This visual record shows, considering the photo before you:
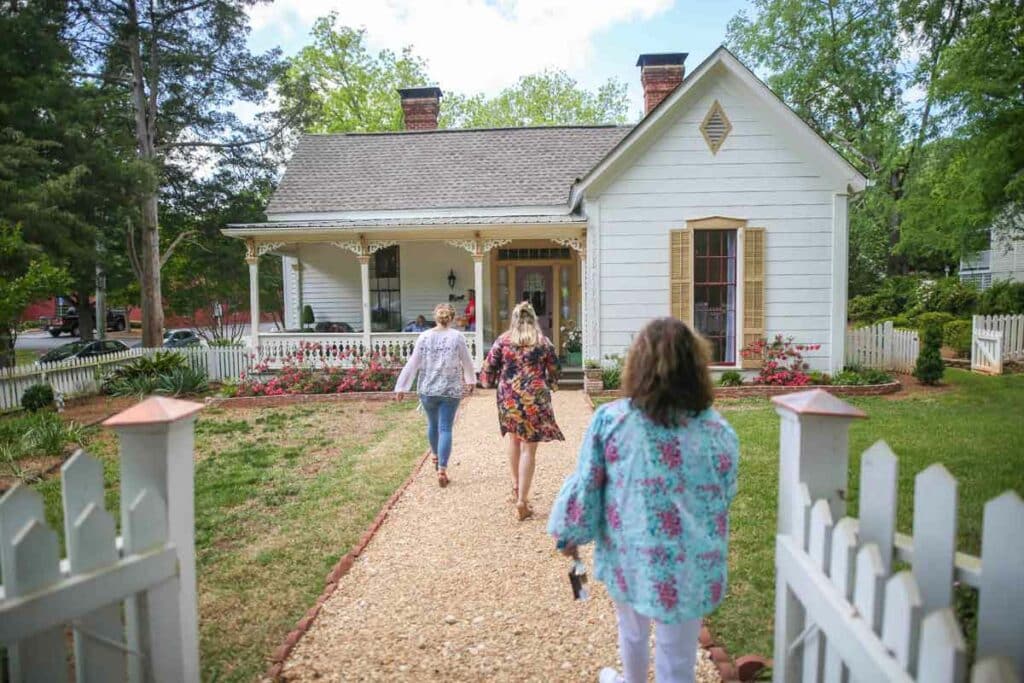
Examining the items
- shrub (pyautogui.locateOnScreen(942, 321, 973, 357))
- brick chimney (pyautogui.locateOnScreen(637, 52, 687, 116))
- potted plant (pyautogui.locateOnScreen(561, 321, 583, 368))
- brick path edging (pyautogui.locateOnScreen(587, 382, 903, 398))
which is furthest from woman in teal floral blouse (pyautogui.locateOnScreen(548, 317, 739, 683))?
shrub (pyautogui.locateOnScreen(942, 321, 973, 357))

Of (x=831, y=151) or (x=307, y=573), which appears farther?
(x=831, y=151)

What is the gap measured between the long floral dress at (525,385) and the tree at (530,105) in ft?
119

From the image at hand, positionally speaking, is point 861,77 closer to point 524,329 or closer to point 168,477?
point 524,329

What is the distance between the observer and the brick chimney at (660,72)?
18.0m

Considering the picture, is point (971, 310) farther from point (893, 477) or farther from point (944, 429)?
point (893, 477)

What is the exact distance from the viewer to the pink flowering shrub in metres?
13.0

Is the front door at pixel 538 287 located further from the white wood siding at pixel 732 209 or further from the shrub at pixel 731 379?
the shrub at pixel 731 379

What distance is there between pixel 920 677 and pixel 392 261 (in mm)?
15963

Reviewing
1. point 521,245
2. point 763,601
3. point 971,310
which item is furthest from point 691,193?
point 971,310

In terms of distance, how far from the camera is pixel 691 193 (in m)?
12.6

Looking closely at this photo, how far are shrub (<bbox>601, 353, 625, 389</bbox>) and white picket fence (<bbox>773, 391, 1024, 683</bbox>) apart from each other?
10.0 m

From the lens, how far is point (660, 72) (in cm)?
1802

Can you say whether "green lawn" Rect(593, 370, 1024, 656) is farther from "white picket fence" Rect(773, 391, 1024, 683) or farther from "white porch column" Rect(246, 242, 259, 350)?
"white porch column" Rect(246, 242, 259, 350)

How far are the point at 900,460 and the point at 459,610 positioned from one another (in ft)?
17.5
